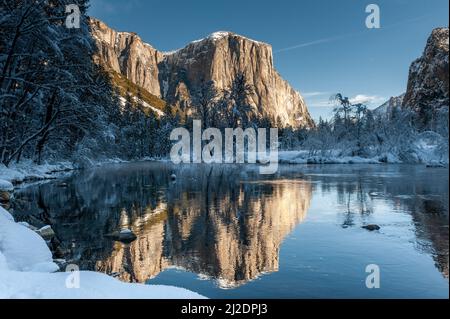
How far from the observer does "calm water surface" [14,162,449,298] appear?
767 centimetres

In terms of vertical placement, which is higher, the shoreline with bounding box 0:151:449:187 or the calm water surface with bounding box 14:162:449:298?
the shoreline with bounding box 0:151:449:187

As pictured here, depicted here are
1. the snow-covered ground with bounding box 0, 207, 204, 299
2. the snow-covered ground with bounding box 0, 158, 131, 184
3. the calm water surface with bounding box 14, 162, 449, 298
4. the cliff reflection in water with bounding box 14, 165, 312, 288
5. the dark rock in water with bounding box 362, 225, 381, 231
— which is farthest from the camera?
the snow-covered ground with bounding box 0, 158, 131, 184

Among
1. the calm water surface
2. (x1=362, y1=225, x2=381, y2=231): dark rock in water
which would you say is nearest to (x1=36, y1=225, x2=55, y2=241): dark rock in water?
the calm water surface

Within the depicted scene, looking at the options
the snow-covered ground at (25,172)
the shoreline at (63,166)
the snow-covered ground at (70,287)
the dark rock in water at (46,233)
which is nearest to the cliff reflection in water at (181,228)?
the dark rock in water at (46,233)

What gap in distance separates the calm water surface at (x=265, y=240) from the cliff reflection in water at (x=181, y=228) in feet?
0.12

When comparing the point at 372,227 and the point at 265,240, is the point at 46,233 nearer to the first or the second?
the point at 265,240

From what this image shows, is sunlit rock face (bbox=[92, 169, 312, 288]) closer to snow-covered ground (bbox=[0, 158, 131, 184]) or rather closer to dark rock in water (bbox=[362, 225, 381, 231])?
dark rock in water (bbox=[362, 225, 381, 231])

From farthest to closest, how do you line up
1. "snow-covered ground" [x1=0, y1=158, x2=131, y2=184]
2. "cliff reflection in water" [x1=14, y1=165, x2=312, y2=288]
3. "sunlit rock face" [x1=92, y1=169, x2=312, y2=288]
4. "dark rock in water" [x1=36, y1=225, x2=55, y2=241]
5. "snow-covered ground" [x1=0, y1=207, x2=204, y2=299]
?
"snow-covered ground" [x1=0, y1=158, x2=131, y2=184] → "dark rock in water" [x1=36, y1=225, x2=55, y2=241] → "cliff reflection in water" [x1=14, y1=165, x2=312, y2=288] → "sunlit rock face" [x1=92, y1=169, x2=312, y2=288] → "snow-covered ground" [x1=0, y1=207, x2=204, y2=299]

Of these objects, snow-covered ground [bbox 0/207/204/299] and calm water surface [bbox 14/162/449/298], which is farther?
calm water surface [bbox 14/162/449/298]

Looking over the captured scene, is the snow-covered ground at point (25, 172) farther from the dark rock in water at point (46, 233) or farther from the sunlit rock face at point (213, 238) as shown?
the dark rock in water at point (46, 233)

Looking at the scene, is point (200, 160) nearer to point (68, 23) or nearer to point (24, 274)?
point (68, 23)

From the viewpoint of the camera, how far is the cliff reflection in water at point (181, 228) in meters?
8.89

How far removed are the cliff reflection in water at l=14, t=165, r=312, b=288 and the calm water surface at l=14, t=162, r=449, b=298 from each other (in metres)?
0.04

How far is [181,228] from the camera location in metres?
12.7
